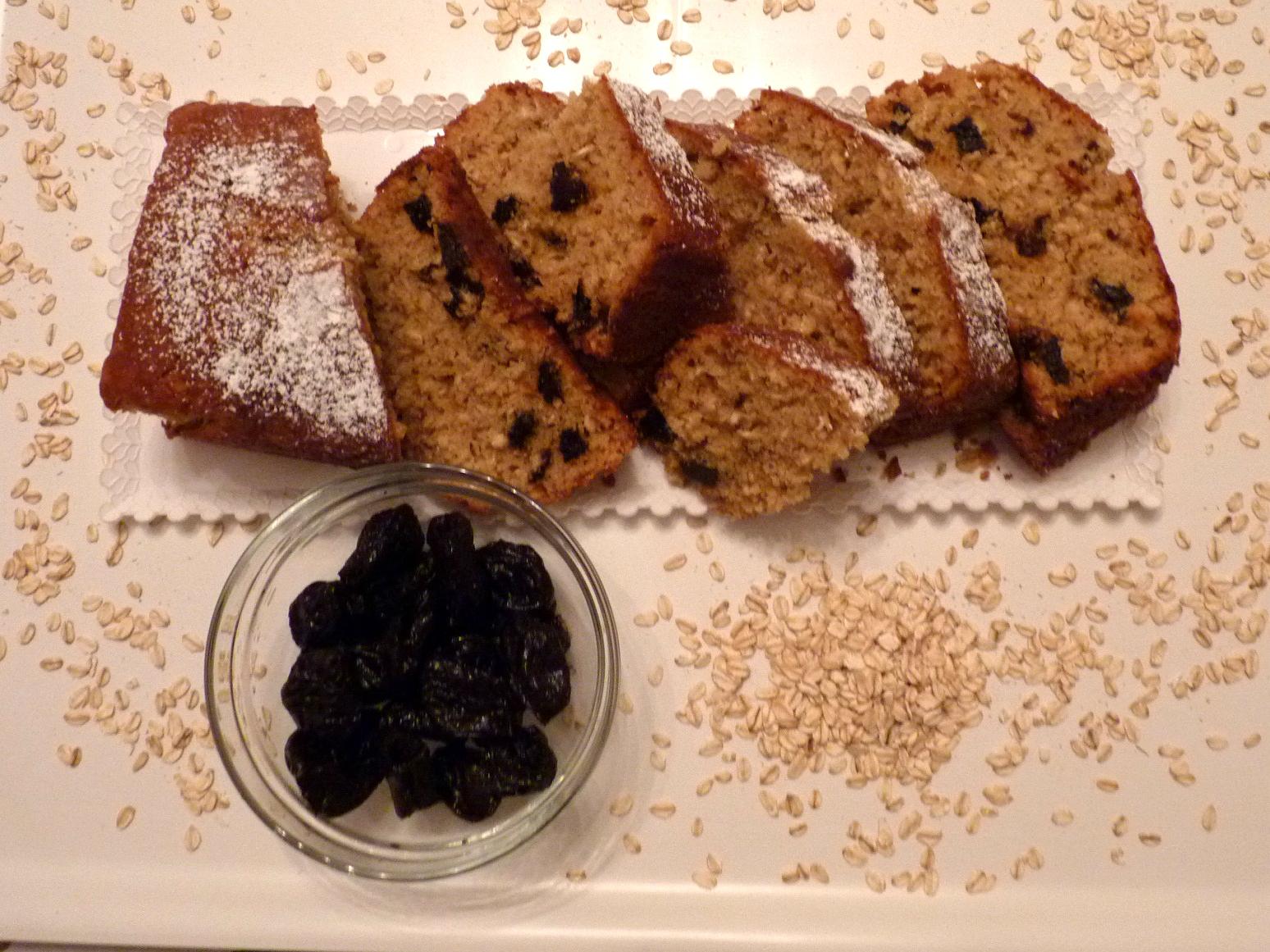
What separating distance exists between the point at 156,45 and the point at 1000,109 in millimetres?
2064

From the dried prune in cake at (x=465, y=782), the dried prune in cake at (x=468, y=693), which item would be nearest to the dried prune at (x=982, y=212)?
the dried prune in cake at (x=468, y=693)

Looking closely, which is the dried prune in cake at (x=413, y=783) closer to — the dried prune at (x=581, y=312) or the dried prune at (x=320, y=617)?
the dried prune at (x=320, y=617)

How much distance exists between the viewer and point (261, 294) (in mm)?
1949

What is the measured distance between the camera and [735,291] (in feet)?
6.84

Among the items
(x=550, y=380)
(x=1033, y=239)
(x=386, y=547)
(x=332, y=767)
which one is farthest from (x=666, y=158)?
(x=332, y=767)

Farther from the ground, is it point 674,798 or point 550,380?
point 550,380

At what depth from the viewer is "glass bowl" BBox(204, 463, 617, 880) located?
1.89 m

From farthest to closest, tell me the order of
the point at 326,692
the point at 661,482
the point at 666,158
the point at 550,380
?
the point at 661,482 → the point at 550,380 → the point at 666,158 → the point at 326,692

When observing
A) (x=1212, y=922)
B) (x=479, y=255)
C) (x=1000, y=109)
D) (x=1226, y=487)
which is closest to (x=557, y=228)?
(x=479, y=255)

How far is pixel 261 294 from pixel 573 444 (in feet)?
2.28

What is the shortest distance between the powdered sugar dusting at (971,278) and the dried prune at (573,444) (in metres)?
0.82

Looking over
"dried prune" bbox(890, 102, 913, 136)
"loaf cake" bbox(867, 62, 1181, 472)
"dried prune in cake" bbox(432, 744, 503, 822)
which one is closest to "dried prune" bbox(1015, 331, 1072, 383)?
"loaf cake" bbox(867, 62, 1181, 472)

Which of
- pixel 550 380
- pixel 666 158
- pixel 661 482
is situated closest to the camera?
pixel 666 158

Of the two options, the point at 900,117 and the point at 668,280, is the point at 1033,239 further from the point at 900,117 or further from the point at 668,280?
the point at 668,280
